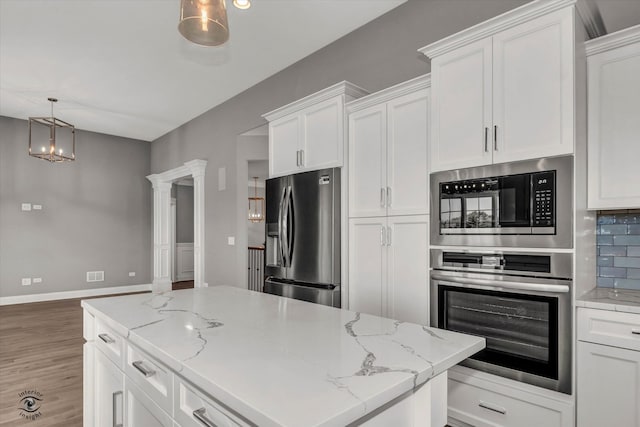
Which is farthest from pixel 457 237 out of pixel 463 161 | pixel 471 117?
pixel 471 117

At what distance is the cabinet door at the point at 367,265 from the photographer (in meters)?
2.66

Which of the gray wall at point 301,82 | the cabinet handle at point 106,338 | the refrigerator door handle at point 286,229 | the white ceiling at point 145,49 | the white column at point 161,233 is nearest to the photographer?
the cabinet handle at point 106,338

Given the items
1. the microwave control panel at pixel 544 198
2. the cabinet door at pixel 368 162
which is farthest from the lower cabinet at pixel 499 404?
the cabinet door at pixel 368 162

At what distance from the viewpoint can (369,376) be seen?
89 cm

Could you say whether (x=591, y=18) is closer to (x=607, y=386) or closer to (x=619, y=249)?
(x=619, y=249)

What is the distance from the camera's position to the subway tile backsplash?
205 cm

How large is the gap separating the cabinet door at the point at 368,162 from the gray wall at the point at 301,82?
23.4 inches

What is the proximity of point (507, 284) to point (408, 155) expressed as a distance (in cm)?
103

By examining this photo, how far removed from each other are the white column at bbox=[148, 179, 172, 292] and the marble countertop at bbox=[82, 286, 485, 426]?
19.7 ft

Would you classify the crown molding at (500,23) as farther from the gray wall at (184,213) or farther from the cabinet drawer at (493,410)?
the gray wall at (184,213)

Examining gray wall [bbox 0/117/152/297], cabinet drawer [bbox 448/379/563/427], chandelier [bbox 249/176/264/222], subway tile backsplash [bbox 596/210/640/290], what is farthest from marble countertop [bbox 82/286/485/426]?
chandelier [bbox 249/176/264/222]

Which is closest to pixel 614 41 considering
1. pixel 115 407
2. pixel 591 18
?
pixel 591 18

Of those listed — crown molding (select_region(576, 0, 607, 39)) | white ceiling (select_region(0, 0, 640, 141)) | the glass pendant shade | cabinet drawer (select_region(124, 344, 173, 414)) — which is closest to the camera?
cabinet drawer (select_region(124, 344, 173, 414))

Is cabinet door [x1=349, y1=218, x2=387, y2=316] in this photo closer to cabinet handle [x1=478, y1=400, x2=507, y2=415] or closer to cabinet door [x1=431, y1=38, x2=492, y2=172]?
cabinet door [x1=431, y1=38, x2=492, y2=172]
